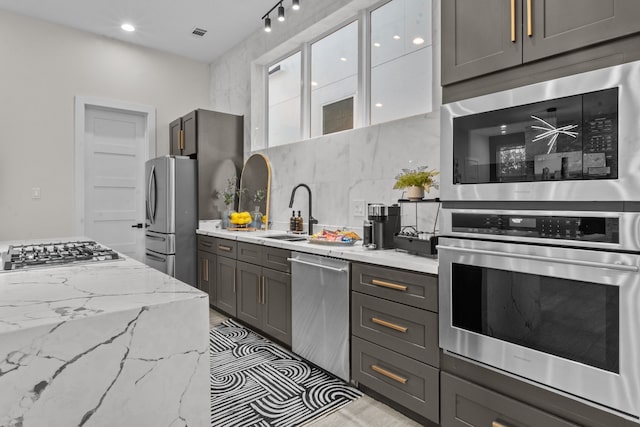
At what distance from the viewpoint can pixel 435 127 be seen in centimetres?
239

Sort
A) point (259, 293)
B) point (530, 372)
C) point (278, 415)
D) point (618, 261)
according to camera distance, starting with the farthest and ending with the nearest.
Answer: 1. point (259, 293)
2. point (278, 415)
3. point (530, 372)
4. point (618, 261)

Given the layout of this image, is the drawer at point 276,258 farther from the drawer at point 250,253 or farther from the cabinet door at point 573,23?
the cabinet door at point 573,23

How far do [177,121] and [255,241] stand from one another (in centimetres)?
240

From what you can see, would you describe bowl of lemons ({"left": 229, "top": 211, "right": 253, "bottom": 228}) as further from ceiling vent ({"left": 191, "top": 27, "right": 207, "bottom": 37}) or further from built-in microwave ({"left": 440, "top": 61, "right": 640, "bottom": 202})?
built-in microwave ({"left": 440, "top": 61, "right": 640, "bottom": 202})

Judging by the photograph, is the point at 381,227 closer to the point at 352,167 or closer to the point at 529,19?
the point at 352,167

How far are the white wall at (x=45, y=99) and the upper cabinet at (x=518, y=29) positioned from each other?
4.08 metres

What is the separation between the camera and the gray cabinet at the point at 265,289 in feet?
8.79

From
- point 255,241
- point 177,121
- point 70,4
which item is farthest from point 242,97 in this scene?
point 255,241

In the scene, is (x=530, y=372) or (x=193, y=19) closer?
(x=530, y=372)

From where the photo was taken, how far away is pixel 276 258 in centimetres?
276

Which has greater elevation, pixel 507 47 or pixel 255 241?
pixel 507 47

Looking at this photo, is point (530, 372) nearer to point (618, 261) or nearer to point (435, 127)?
point (618, 261)

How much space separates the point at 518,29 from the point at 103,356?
1802mm

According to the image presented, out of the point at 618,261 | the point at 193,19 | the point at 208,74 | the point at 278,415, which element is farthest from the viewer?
the point at 208,74
